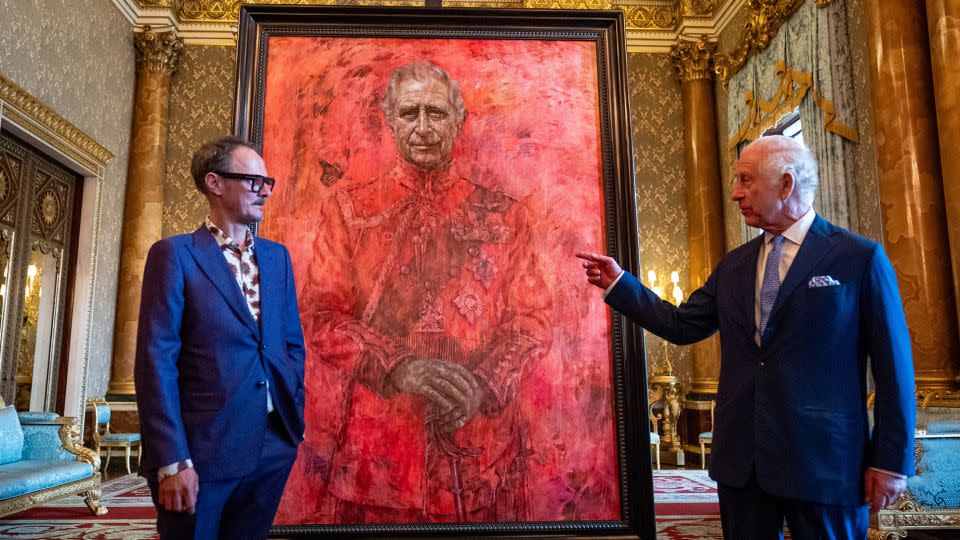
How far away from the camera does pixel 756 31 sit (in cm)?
733

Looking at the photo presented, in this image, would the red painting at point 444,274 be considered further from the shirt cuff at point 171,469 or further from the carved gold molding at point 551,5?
the carved gold molding at point 551,5

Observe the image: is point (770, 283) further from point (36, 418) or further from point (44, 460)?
point (36, 418)

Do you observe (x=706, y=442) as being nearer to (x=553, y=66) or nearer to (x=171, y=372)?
(x=553, y=66)

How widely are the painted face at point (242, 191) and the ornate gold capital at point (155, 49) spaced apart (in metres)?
7.71

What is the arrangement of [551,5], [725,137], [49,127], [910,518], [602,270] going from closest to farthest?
1. [602,270]
2. [910,518]
3. [49,127]
4. [725,137]
5. [551,5]

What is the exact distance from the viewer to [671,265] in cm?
863

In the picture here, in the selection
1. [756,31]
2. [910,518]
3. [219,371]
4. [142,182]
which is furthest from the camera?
[142,182]

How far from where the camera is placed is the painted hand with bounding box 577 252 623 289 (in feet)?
7.46

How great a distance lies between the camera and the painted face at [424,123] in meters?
3.02

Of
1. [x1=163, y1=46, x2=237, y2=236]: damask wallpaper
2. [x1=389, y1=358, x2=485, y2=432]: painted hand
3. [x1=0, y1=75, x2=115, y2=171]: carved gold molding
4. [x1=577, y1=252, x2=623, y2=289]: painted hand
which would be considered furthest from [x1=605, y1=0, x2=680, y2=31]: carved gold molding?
[x1=577, y1=252, x2=623, y2=289]: painted hand

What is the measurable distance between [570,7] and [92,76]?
18.9ft

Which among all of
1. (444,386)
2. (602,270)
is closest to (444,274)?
(444,386)

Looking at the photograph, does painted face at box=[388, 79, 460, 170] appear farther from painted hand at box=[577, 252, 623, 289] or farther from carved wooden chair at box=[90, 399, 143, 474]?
carved wooden chair at box=[90, 399, 143, 474]

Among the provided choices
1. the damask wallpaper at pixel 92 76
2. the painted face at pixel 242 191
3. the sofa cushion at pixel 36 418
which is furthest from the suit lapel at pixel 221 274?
the damask wallpaper at pixel 92 76
